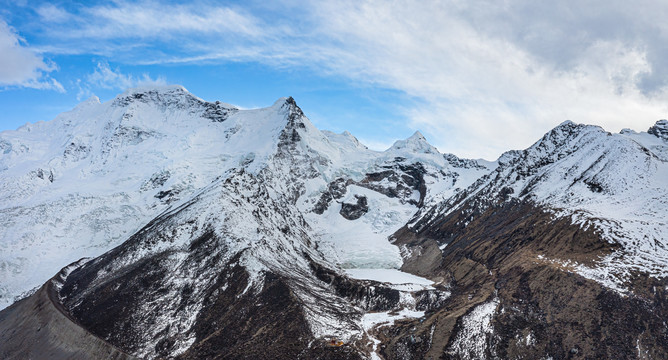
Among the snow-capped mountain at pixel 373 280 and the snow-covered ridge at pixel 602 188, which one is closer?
the snow-capped mountain at pixel 373 280

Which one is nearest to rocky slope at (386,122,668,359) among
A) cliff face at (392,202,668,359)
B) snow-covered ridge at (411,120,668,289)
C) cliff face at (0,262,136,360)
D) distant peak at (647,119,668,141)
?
cliff face at (392,202,668,359)

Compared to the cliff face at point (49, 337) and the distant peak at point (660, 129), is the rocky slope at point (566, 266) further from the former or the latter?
the cliff face at point (49, 337)

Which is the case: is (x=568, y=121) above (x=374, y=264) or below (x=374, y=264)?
above

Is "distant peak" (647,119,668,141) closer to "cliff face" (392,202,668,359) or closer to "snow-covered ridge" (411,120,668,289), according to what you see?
"snow-covered ridge" (411,120,668,289)

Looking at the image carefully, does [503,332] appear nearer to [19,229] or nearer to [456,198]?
[456,198]

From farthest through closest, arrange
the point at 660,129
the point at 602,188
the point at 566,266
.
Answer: the point at 660,129
the point at 602,188
the point at 566,266

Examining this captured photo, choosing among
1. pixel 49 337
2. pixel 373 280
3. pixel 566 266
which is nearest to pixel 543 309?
pixel 566 266

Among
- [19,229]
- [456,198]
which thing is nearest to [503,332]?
[456,198]

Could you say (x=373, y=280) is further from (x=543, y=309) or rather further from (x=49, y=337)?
(x=49, y=337)

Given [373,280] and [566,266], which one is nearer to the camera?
[566,266]

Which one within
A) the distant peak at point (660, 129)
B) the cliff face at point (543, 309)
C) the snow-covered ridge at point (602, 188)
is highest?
the distant peak at point (660, 129)

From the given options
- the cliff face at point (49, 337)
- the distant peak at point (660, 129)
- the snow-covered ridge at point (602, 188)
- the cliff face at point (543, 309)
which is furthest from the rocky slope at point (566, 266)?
the cliff face at point (49, 337)
